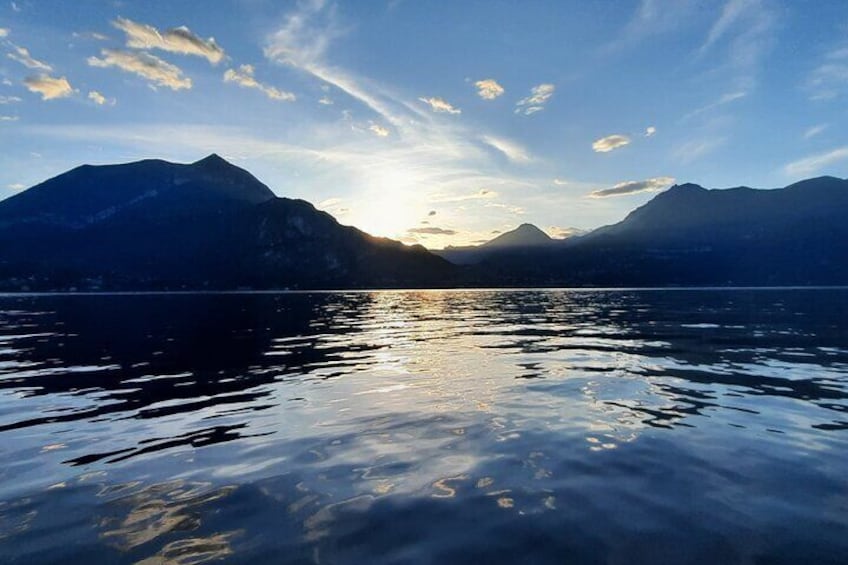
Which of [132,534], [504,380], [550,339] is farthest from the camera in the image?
[550,339]

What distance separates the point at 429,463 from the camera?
1223cm

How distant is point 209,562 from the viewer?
7.66 m

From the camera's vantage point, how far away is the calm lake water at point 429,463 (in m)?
8.27

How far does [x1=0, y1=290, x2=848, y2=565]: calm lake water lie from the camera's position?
8.27m

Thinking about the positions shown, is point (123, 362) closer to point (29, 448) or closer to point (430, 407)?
point (29, 448)

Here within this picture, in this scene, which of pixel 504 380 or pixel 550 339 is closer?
pixel 504 380

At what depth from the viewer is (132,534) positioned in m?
8.70

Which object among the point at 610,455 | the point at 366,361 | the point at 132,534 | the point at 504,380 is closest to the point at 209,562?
the point at 132,534

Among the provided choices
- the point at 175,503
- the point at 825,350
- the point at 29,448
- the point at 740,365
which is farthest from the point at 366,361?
the point at 825,350

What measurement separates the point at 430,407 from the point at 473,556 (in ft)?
33.8

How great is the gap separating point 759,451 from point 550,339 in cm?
2807

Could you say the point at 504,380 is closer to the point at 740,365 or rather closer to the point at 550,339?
the point at 740,365

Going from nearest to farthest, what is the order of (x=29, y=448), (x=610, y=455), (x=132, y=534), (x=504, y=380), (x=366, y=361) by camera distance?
1. (x=132, y=534)
2. (x=610, y=455)
3. (x=29, y=448)
4. (x=504, y=380)
5. (x=366, y=361)

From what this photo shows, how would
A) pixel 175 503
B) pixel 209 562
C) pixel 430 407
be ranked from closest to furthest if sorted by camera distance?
pixel 209 562, pixel 175 503, pixel 430 407
